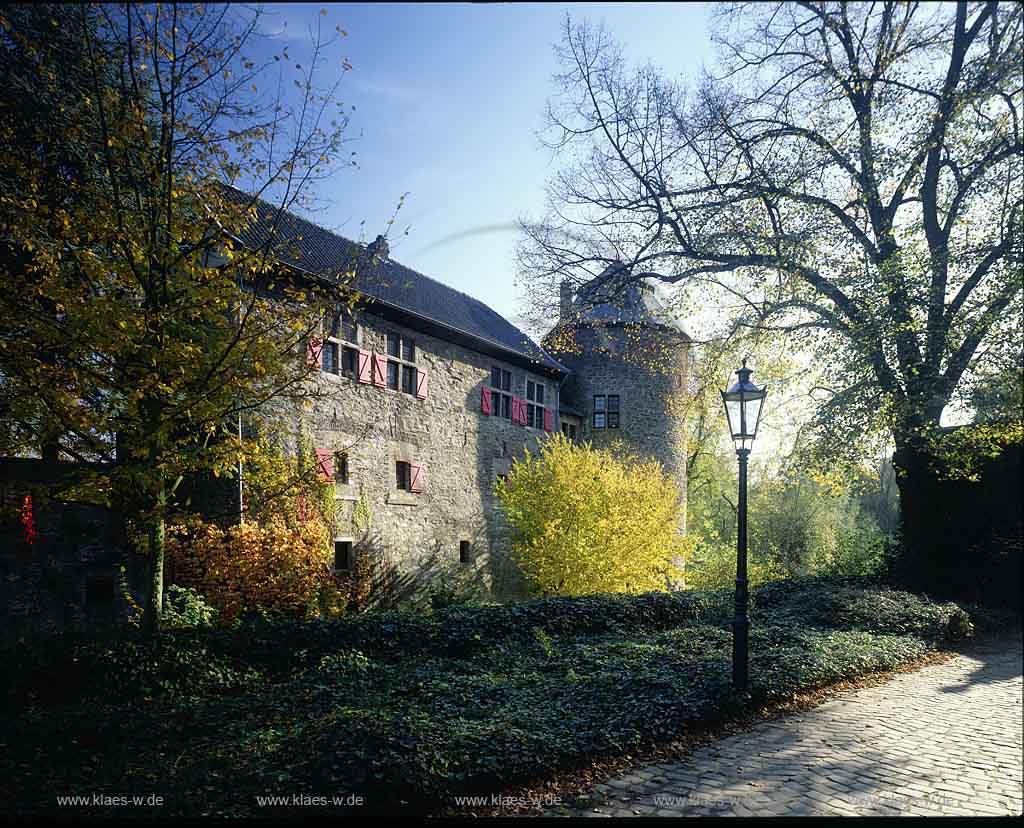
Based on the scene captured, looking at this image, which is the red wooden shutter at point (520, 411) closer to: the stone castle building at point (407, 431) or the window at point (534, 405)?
the stone castle building at point (407, 431)

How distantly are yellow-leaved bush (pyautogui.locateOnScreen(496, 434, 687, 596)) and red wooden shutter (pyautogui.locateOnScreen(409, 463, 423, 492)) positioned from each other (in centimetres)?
202

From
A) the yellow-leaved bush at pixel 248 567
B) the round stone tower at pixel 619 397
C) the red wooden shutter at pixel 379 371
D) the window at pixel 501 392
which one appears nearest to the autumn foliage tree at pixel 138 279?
the yellow-leaved bush at pixel 248 567

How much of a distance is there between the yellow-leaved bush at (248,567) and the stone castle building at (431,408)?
77.4 inches

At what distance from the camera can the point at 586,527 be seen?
596 inches

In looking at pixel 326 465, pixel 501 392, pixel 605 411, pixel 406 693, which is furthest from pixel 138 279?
pixel 605 411

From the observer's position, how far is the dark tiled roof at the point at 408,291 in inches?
527

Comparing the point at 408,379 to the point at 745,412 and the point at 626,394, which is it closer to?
the point at 626,394

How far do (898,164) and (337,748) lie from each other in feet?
Answer: 38.3

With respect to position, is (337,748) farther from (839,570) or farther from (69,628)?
(839,570)

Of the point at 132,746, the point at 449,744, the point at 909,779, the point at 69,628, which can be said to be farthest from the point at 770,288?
the point at 69,628

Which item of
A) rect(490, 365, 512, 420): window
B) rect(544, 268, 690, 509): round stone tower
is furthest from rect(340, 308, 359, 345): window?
rect(544, 268, 690, 509): round stone tower

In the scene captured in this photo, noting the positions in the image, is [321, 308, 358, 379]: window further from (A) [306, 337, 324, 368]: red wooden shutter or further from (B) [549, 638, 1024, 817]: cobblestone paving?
(B) [549, 638, 1024, 817]: cobblestone paving

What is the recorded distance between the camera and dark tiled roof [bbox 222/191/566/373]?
43.9ft

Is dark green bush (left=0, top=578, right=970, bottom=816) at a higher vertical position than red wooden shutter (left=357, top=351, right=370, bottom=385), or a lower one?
lower
